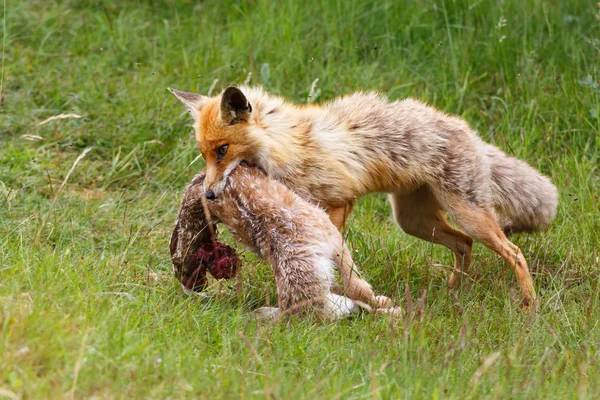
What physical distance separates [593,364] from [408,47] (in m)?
5.10

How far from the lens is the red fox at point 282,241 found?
538 centimetres

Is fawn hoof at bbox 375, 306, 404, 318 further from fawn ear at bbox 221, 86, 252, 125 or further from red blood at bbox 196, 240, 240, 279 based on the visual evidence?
fawn ear at bbox 221, 86, 252, 125

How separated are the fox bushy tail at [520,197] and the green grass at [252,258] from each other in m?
0.33

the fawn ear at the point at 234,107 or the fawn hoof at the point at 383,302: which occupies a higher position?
the fawn ear at the point at 234,107

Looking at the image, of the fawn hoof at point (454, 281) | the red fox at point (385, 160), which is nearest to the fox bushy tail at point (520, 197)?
the red fox at point (385, 160)

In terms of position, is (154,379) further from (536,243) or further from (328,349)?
(536,243)

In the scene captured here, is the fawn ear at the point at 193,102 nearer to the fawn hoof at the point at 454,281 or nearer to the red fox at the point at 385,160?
the red fox at the point at 385,160

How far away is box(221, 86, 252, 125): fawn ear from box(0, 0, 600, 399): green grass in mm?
917

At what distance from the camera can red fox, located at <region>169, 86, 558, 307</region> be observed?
Answer: 248 inches

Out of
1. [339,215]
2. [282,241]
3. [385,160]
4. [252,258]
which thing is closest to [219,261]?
[282,241]

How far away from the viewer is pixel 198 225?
229 inches

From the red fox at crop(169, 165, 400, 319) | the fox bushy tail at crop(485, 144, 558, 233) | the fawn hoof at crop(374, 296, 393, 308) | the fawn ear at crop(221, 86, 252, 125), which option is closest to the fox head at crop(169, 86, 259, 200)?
the fawn ear at crop(221, 86, 252, 125)

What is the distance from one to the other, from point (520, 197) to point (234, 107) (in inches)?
91.9

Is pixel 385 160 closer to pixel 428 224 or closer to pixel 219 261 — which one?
pixel 428 224
